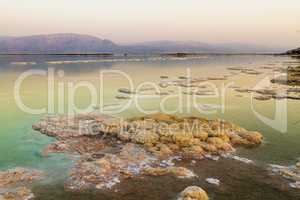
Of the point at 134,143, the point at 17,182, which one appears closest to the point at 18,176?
the point at 17,182

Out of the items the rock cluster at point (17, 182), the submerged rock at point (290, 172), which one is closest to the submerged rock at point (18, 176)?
the rock cluster at point (17, 182)

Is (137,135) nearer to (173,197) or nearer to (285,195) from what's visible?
(173,197)

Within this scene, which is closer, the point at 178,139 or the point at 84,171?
the point at 84,171

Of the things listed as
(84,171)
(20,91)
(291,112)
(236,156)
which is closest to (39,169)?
(84,171)

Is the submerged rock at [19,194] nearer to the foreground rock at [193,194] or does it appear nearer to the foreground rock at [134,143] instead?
the foreground rock at [134,143]

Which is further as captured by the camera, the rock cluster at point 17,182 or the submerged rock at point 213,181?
the submerged rock at point 213,181

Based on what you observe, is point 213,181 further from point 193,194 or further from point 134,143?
point 134,143
